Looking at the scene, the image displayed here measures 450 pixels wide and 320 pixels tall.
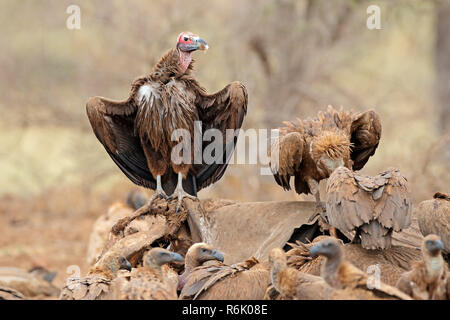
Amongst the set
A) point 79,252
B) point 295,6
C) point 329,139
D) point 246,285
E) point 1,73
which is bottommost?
point 79,252

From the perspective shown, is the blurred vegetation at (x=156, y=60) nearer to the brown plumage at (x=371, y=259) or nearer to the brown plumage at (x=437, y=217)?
the brown plumage at (x=371, y=259)

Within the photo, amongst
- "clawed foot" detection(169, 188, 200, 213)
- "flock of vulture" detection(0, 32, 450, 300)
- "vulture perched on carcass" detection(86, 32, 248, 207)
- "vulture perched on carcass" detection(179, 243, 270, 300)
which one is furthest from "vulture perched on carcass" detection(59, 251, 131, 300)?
"vulture perched on carcass" detection(86, 32, 248, 207)

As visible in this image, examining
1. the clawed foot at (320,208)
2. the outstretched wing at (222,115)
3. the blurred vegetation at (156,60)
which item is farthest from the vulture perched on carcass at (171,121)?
the blurred vegetation at (156,60)

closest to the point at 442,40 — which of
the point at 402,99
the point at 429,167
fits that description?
the point at 402,99

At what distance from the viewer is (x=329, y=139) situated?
599cm

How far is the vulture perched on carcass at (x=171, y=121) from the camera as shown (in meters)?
6.10

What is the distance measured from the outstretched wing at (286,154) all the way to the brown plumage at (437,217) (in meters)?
1.31

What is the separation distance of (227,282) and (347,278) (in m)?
1.02

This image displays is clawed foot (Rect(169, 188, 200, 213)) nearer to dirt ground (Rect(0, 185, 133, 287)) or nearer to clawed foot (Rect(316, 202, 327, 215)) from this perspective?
clawed foot (Rect(316, 202, 327, 215))

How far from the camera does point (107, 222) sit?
29.3ft

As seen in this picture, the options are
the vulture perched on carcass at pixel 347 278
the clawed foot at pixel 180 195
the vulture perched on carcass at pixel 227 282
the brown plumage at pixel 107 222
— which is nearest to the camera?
the vulture perched on carcass at pixel 347 278


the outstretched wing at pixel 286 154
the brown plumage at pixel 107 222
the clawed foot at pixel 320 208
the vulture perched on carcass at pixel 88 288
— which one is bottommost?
the brown plumage at pixel 107 222

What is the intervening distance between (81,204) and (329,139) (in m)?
8.98

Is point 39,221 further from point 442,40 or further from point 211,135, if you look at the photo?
point 442,40
